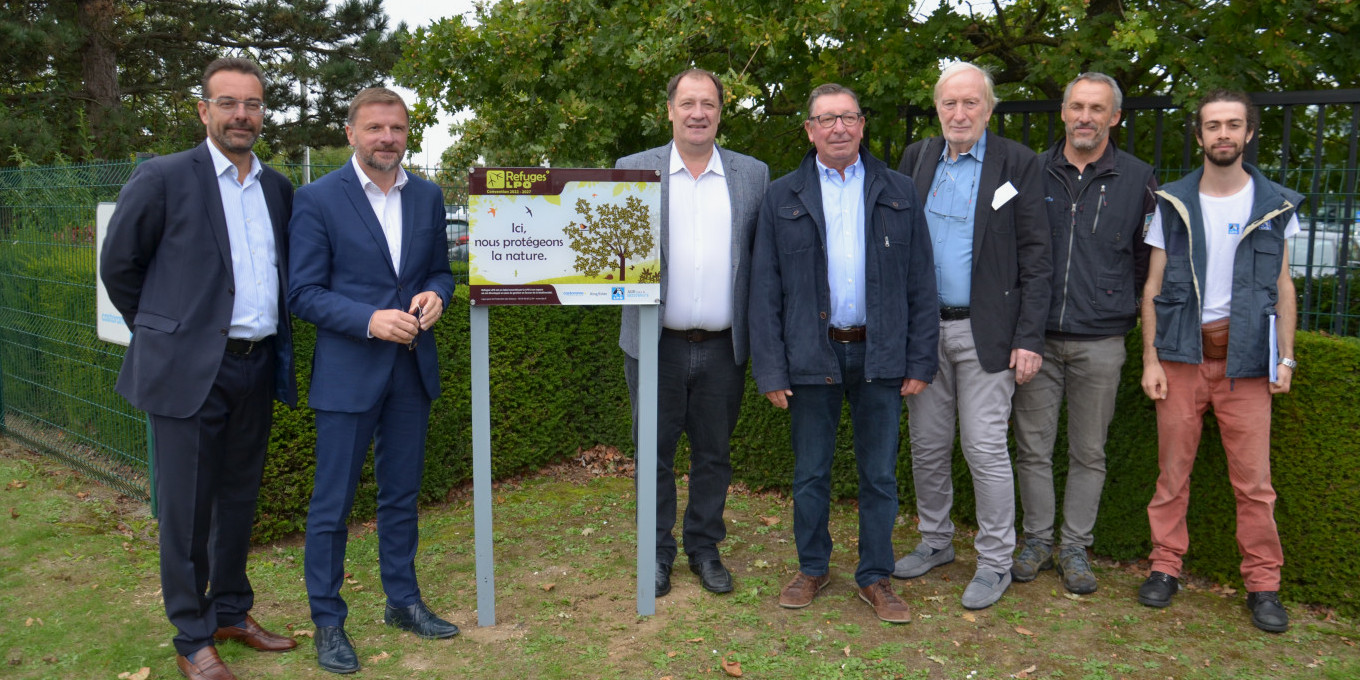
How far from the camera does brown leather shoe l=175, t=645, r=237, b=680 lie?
3.83 metres

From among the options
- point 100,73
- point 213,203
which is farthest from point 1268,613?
point 100,73

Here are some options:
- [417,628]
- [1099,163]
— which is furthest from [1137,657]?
[417,628]

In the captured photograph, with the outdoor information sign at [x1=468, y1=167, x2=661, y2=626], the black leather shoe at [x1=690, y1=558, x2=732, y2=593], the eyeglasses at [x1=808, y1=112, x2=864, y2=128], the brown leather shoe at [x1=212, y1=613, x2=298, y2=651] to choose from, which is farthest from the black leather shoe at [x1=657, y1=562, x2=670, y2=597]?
the eyeglasses at [x1=808, y1=112, x2=864, y2=128]

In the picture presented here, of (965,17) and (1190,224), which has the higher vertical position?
(965,17)

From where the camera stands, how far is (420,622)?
4.37m

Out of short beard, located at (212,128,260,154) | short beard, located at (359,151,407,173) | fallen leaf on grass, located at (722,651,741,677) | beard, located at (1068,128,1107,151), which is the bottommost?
fallen leaf on grass, located at (722,651,741,677)

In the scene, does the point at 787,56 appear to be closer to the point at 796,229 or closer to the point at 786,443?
the point at 786,443

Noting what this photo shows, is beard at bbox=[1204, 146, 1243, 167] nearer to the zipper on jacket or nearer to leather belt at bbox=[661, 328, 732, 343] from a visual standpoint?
the zipper on jacket

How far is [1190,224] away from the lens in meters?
4.40

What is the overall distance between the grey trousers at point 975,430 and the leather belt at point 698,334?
1015 mm

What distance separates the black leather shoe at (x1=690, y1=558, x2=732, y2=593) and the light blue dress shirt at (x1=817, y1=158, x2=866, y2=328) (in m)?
1.40

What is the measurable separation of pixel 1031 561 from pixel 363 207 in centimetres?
357

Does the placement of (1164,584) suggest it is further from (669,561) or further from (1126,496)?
(669,561)

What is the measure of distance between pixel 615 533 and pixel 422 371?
2.04m
